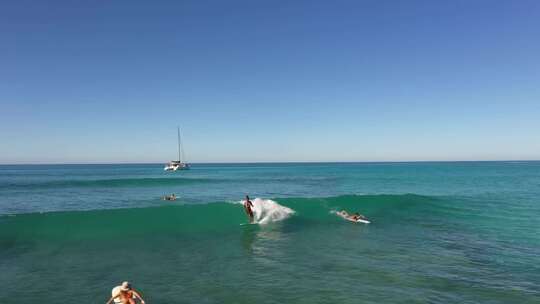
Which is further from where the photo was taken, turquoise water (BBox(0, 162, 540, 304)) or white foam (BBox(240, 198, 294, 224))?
white foam (BBox(240, 198, 294, 224))

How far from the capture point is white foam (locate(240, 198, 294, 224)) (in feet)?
92.5

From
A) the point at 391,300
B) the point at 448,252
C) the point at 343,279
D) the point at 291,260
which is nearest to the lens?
the point at 391,300

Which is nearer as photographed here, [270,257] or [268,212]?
[270,257]

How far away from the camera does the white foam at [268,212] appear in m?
28.2

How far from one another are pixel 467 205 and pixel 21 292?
122 feet

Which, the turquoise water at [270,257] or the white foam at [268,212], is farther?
the white foam at [268,212]

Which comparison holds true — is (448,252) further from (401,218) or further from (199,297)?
(199,297)

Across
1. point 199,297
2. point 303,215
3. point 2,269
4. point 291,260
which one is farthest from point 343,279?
point 303,215

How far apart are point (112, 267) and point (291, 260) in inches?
307

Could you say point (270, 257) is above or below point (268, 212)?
below

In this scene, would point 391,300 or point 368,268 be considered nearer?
point 391,300

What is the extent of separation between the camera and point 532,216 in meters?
29.3

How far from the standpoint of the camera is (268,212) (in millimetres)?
29781

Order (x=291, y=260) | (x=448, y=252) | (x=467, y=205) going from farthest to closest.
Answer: (x=467, y=205), (x=448, y=252), (x=291, y=260)
